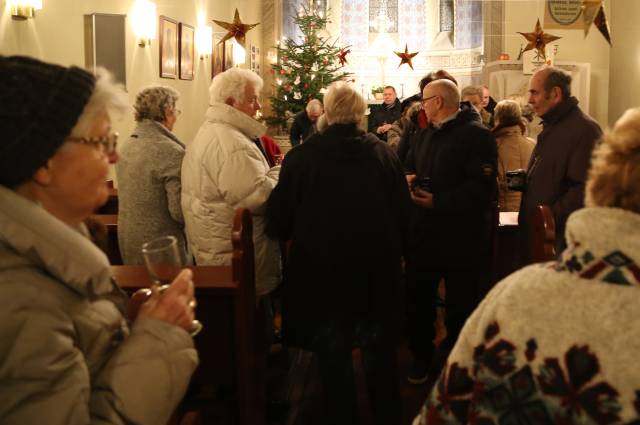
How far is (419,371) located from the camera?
3.61 metres

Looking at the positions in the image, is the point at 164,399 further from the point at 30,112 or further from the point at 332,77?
the point at 332,77

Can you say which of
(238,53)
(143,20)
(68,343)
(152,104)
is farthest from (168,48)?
(68,343)

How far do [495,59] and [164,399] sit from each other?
470 inches

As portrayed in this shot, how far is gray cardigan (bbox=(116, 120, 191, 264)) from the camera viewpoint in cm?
326

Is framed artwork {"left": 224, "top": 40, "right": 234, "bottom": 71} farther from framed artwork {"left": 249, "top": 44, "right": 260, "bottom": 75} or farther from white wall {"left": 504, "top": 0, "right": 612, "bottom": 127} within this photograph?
white wall {"left": 504, "top": 0, "right": 612, "bottom": 127}

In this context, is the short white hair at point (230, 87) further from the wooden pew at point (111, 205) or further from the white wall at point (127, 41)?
the wooden pew at point (111, 205)

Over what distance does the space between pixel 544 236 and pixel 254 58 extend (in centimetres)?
990

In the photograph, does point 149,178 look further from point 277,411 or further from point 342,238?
point 277,411

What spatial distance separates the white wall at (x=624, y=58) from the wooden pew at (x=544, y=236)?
9.50 m

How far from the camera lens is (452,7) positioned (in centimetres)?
1361

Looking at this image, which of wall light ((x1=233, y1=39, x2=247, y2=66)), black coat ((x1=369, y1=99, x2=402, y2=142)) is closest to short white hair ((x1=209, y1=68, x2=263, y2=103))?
black coat ((x1=369, y1=99, x2=402, y2=142))

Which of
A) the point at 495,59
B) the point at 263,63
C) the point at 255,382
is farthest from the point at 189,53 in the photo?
the point at 495,59

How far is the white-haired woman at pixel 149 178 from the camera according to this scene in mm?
3258

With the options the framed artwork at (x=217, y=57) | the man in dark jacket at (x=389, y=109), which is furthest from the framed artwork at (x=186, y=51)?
the man in dark jacket at (x=389, y=109)
